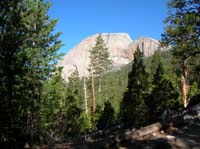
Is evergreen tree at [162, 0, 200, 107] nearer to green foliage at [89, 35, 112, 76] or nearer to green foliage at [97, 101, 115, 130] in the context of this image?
green foliage at [97, 101, 115, 130]

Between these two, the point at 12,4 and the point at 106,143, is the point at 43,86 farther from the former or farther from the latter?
the point at 106,143

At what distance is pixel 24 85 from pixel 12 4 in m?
5.25

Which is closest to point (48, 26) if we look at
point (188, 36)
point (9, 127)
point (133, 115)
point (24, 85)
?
point (24, 85)

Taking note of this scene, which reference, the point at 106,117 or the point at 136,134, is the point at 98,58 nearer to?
the point at 106,117

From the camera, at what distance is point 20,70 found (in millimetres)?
20250

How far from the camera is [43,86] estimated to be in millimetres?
21797

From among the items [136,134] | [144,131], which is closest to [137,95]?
[144,131]

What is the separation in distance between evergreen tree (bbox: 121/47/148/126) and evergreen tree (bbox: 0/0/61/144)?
60.4 feet

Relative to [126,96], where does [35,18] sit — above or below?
above

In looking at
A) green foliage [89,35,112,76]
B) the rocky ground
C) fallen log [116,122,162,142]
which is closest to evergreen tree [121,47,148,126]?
the rocky ground

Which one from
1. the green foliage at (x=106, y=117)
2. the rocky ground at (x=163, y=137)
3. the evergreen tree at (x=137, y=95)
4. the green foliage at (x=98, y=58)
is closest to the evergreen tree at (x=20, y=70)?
the rocky ground at (x=163, y=137)

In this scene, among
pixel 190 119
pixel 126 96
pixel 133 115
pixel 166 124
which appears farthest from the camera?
pixel 126 96

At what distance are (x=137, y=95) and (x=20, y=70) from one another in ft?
74.6

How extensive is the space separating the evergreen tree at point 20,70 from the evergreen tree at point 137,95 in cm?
1841
